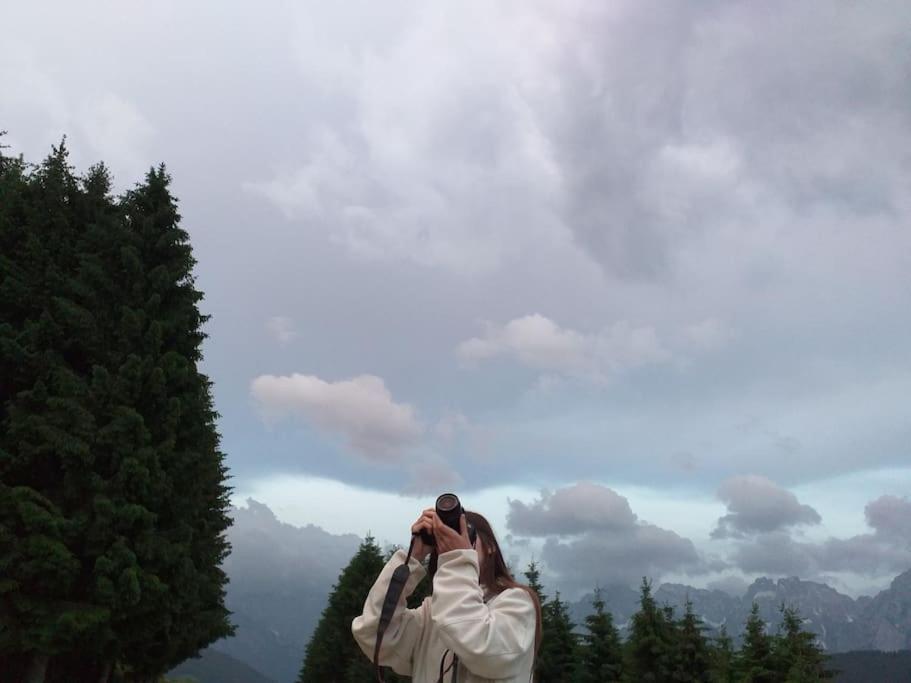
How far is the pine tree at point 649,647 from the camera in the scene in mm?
25094

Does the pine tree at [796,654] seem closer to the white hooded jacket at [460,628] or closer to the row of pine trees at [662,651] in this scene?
the row of pine trees at [662,651]

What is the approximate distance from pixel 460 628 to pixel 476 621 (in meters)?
0.07

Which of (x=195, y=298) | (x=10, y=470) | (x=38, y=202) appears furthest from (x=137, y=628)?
(x=38, y=202)

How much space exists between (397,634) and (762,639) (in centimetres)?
2144

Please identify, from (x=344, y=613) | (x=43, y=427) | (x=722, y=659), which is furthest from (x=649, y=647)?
(x=344, y=613)

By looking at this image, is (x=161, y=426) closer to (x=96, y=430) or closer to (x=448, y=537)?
(x=96, y=430)

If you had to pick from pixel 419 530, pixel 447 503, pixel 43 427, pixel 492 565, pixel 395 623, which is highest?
pixel 43 427

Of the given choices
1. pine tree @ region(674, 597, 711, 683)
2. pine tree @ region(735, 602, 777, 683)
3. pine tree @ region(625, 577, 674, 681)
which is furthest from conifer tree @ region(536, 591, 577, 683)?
pine tree @ region(735, 602, 777, 683)

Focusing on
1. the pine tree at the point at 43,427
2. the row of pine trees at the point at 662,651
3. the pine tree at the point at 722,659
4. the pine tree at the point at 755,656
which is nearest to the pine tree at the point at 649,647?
the row of pine trees at the point at 662,651

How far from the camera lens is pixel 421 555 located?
320 cm

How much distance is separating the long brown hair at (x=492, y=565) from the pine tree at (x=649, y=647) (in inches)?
972

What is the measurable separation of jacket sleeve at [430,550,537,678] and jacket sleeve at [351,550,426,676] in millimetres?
261

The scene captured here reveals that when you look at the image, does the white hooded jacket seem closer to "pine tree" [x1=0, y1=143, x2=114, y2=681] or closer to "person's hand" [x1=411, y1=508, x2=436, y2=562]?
"person's hand" [x1=411, y1=508, x2=436, y2=562]

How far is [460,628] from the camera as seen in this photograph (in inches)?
110
